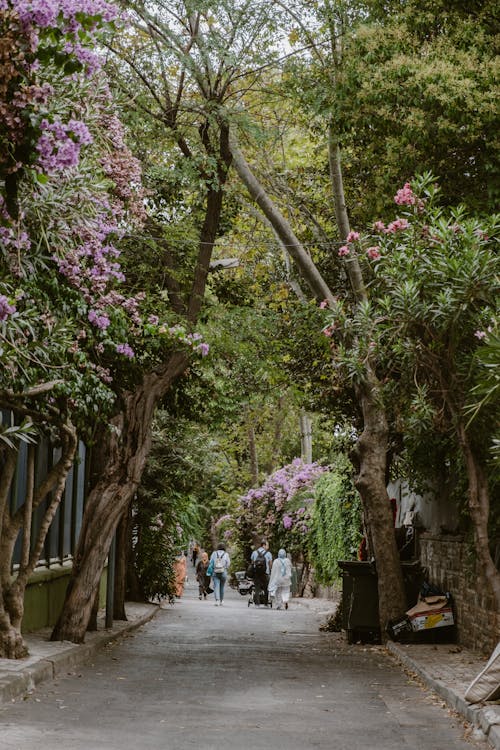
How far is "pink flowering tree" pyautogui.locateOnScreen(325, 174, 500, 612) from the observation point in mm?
11781

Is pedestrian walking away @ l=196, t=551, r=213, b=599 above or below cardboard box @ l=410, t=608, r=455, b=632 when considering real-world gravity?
below

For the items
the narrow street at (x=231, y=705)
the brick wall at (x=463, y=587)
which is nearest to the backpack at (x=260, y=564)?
the brick wall at (x=463, y=587)

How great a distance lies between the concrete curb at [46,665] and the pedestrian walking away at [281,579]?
16.2 m

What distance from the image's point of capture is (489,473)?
1388 centimetres

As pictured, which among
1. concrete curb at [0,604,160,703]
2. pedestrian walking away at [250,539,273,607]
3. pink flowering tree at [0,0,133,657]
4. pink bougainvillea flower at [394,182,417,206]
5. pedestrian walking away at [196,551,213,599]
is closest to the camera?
pink flowering tree at [0,0,133,657]

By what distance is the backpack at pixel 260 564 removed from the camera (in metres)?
34.8

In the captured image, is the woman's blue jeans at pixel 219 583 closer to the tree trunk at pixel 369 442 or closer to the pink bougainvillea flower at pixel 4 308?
the tree trunk at pixel 369 442

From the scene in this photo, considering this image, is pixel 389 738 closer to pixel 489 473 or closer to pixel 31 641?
pixel 489 473

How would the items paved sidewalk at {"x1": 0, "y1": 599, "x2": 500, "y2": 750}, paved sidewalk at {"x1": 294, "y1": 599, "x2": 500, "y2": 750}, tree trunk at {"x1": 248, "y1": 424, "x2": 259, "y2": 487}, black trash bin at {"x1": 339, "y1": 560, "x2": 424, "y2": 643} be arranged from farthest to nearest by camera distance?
1. tree trunk at {"x1": 248, "y1": 424, "x2": 259, "y2": 487}
2. black trash bin at {"x1": 339, "y1": 560, "x2": 424, "y2": 643}
3. paved sidewalk at {"x1": 0, "y1": 599, "x2": 500, "y2": 750}
4. paved sidewalk at {"x1": 294, "y1": 599, "x2": 500, "y2": 750}

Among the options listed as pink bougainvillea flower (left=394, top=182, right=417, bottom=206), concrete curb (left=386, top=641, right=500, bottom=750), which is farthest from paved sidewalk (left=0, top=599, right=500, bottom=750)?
pink bougainvillea flower (left=394, top=182, right=417, bottom=206)

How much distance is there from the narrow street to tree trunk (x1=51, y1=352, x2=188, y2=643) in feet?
2.92

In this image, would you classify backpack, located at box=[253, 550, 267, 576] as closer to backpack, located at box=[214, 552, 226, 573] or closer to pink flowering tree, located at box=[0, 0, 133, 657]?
backpack, located at box=[214, 552, 226, 573]

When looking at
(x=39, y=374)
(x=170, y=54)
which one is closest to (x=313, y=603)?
(x=170, y=54)

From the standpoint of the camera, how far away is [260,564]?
3484cm
